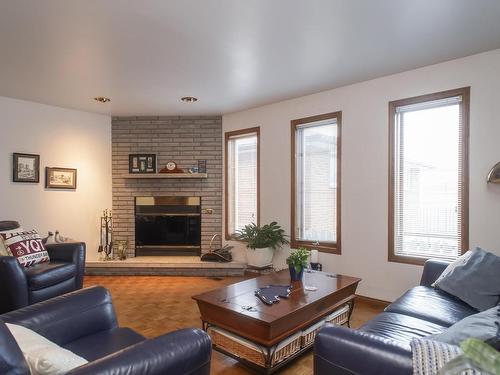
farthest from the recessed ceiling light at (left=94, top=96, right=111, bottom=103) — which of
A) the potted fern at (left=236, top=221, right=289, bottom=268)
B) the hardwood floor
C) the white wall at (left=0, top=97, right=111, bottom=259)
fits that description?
the potted fern at (left=236, top=221, right=289, bottom=268)

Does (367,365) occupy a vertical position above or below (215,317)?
above

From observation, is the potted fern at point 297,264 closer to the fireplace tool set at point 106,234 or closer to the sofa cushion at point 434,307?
the sofa cushion at point 434,307

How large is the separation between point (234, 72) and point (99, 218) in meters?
3.36

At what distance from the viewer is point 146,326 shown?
296 centimetres

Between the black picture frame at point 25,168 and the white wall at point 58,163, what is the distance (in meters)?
0.06

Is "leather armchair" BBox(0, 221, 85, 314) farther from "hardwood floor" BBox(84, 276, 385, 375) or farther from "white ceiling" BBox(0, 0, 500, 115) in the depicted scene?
"white ceiling" BBox(0, 0, 500, 115)

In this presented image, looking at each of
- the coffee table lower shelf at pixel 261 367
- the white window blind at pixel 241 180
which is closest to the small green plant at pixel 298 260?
the coffee table lower shelf at pixel 261 367

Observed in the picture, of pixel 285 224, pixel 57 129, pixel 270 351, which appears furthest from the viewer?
pixel 57 129

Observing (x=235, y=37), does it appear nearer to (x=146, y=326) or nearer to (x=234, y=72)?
(x=234, y=72)

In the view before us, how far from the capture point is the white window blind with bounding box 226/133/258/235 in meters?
4.95

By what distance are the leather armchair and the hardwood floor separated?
1.89 feet

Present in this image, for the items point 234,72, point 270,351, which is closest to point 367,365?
point 270,351

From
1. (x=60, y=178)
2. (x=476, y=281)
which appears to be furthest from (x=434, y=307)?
(x=60, y=178)

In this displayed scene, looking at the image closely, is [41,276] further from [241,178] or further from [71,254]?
[241,178]
